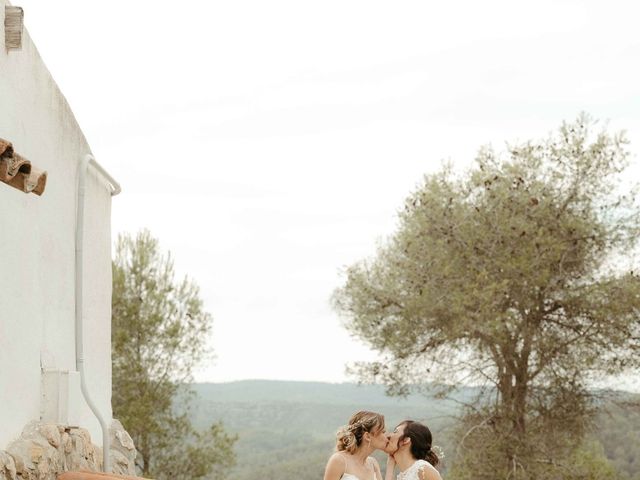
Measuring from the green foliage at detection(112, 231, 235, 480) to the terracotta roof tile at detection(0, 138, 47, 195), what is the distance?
18240 mm

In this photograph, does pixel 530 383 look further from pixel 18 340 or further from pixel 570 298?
pixel 18 340

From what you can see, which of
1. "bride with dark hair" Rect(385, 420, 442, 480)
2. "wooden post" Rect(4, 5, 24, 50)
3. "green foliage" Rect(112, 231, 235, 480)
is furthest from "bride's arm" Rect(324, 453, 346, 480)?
"green foliage" Rect(112, 231, 235, 480)

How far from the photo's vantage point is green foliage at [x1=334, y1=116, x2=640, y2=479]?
58.4 feet

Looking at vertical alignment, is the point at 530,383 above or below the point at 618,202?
below

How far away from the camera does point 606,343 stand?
59.7ft

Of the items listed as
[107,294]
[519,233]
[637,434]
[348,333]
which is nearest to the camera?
[107,294]

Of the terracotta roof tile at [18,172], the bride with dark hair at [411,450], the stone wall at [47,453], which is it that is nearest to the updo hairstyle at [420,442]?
the bride with dark hair at [411,450]

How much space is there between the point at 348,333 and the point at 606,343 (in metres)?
4.82

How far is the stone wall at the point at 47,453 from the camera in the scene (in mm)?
6840

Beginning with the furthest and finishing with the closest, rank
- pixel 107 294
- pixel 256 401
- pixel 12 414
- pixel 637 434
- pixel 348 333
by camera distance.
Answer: pixel 256 401 < pixel 637 434 < pixel 348 333 < pixel 107 294 < pixel 12 414

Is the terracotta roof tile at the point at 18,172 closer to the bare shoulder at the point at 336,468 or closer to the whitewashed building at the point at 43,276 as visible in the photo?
the whitewashed building at the point at 43,276

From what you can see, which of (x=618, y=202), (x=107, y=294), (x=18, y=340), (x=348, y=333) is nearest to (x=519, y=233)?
(x=618, y=202)

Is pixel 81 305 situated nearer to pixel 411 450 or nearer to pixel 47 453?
pixel 47 453

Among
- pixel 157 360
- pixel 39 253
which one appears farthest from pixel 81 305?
pixel 157 360
